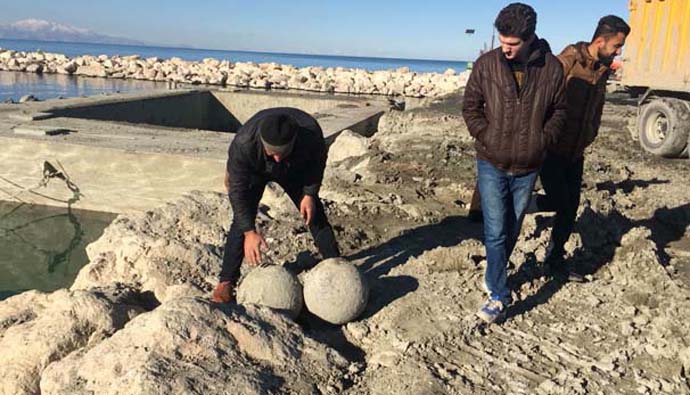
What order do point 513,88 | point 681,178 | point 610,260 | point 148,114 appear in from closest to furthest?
1. point 513,88
2. point 610,260
3. point 681,178
4. point 148,114

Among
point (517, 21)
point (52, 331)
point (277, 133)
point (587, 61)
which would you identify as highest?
point (517, 21)

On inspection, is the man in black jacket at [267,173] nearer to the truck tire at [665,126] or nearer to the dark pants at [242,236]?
the dark pants at [242,236]

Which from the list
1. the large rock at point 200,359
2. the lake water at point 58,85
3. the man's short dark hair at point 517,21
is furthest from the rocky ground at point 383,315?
the lake water at point 58,85

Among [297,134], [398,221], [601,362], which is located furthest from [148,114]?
[601,362]

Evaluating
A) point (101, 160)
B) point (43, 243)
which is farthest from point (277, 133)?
point (43, 243)

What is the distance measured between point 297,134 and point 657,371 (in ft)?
8.59

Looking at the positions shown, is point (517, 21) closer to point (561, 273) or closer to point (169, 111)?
point (561, 273)

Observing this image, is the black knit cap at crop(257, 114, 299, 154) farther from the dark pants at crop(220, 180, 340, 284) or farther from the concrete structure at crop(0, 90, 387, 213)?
the concrete structure at crop(0, 90, 387, 213)

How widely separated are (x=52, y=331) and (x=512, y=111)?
3.15 m

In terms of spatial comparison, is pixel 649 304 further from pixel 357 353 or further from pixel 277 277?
pixel 277 277

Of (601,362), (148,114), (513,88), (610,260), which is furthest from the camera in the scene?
(148,114)

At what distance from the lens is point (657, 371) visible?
367cm

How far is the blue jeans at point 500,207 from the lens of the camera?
3729mm

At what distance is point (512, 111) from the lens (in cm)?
354
